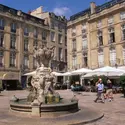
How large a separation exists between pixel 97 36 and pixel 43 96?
926 inches

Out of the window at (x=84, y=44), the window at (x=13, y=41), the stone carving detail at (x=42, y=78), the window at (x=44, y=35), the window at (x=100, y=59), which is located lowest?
the stone carving detail at (x=42, y=78)

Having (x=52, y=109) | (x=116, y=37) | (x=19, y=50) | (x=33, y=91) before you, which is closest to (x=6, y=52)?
(x=19, y=50)

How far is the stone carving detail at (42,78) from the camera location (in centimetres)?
970

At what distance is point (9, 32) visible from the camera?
3469 cm

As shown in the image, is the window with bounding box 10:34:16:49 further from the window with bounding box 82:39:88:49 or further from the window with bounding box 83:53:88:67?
the window with bounding box 83:53:88:67

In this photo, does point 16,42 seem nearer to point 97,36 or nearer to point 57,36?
point 57,36

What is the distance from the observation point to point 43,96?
941 cm

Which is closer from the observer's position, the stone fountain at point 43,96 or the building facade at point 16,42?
the stone fountain at point 43,96

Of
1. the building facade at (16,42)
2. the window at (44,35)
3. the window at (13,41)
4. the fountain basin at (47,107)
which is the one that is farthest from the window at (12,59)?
the fountain basin at (47,107)

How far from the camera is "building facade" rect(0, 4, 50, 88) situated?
33.7 meters

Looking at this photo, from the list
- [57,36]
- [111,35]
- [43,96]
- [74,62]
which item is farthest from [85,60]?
[43,96]

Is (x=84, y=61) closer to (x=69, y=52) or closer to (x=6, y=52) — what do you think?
(x=69, y=52)

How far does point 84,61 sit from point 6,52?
12315mm

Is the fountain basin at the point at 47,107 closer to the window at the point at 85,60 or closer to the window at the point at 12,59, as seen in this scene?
the window at the point at 85,60
